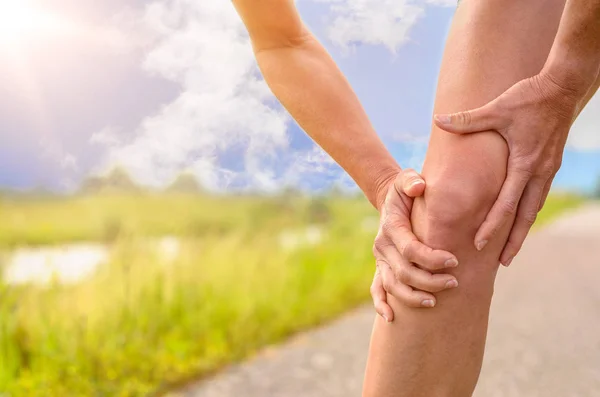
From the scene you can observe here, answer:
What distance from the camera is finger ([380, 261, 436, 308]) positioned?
0.91 m

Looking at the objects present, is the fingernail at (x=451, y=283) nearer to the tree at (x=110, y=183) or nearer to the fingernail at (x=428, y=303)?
the fingernail at (x=428, y=303)

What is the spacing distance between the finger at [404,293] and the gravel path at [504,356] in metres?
1.49

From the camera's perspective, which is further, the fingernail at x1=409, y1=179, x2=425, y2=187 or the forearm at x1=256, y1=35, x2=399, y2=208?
the forearm at x1=256, y1=35, x2=399, y2=208

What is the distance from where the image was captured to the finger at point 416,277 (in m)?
0.90

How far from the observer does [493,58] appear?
944 mm

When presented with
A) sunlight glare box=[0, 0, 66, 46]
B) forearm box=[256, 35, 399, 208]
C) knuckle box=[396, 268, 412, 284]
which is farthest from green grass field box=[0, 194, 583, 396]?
knuckle box=[396, 268, 412, 284]

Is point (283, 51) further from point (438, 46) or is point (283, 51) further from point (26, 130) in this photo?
point (26, 130)

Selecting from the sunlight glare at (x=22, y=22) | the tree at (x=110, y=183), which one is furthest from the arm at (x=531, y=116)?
the tree at (x=110, y=183)

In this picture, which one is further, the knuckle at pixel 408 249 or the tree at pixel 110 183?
the tree at pixel 110 183

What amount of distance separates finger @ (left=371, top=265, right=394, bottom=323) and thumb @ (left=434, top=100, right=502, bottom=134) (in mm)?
243

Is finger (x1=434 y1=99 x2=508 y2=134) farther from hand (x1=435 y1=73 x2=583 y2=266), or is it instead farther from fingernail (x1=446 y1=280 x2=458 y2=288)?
fingernail (x1=446 y1=280 x2=458 y2=288)

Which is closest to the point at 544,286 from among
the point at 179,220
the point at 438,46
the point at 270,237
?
the point at 270,237

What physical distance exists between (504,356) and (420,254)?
85.9 inches

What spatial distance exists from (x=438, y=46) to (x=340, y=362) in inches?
66.1
